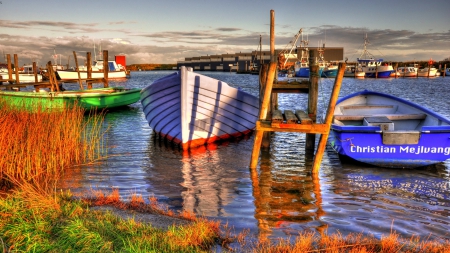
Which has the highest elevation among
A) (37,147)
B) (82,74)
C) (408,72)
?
(408,72)

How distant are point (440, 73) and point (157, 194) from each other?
11745 centimetres

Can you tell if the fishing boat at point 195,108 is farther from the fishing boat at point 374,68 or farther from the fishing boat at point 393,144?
the fishing boat at point 374,68

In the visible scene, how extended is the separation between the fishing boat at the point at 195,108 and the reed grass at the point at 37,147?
3.58 m

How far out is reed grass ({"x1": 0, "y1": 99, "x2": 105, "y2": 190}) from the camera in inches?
296

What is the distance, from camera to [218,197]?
8.02 m

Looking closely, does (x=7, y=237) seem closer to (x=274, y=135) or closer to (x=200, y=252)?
(x=200, y=252)

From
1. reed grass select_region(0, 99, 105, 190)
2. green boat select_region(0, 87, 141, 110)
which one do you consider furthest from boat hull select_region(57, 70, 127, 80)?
reed grass select_region(0, 99, 105, 190)

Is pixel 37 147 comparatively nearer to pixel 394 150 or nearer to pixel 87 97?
pixel 394 150

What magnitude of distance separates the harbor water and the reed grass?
504 millimetres

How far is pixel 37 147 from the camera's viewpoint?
781 cm

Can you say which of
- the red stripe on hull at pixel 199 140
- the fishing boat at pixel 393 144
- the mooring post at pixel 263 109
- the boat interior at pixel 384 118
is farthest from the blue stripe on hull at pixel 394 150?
the red stripe on hull at pixel 199 140

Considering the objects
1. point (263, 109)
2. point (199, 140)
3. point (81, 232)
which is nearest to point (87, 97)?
point (199, 140)

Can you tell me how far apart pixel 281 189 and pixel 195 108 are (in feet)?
16.2

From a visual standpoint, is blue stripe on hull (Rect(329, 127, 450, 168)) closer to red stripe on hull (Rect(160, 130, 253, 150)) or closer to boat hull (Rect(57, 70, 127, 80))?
red stripe on hull (Rect(160, 130, 253, 150))
